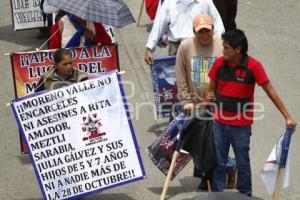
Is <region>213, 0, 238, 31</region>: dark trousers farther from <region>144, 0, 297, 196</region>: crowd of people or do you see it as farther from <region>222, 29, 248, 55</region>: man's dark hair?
<region>222, 29, 248, 55</region>: man's dark hair

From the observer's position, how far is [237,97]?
22.4ft

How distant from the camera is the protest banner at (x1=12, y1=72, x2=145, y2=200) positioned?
705cm

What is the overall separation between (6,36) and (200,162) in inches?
287

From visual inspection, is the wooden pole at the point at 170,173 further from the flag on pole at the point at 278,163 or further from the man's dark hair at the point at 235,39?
the man's dark hair at the point at 235,39

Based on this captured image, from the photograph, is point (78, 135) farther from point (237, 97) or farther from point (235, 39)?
point (235, 39)

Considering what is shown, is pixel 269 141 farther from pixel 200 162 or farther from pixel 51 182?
pixel 51 182

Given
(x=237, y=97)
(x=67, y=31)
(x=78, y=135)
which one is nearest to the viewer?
(x=237, y=97)

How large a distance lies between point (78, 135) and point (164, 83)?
83.6 inches

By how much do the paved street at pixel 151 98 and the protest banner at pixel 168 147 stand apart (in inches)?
13.9

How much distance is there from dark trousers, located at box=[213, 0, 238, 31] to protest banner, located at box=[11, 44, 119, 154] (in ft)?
7.06

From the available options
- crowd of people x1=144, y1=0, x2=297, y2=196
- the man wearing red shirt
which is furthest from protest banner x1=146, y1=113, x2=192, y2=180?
the man wearing red shirt

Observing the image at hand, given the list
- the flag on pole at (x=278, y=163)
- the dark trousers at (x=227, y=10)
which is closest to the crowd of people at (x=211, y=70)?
the flag on pole at (x=278, y=163)

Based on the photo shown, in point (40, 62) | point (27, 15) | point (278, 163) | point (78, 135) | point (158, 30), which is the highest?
point (27, 15)

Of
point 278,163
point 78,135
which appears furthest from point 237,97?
point 78,135
